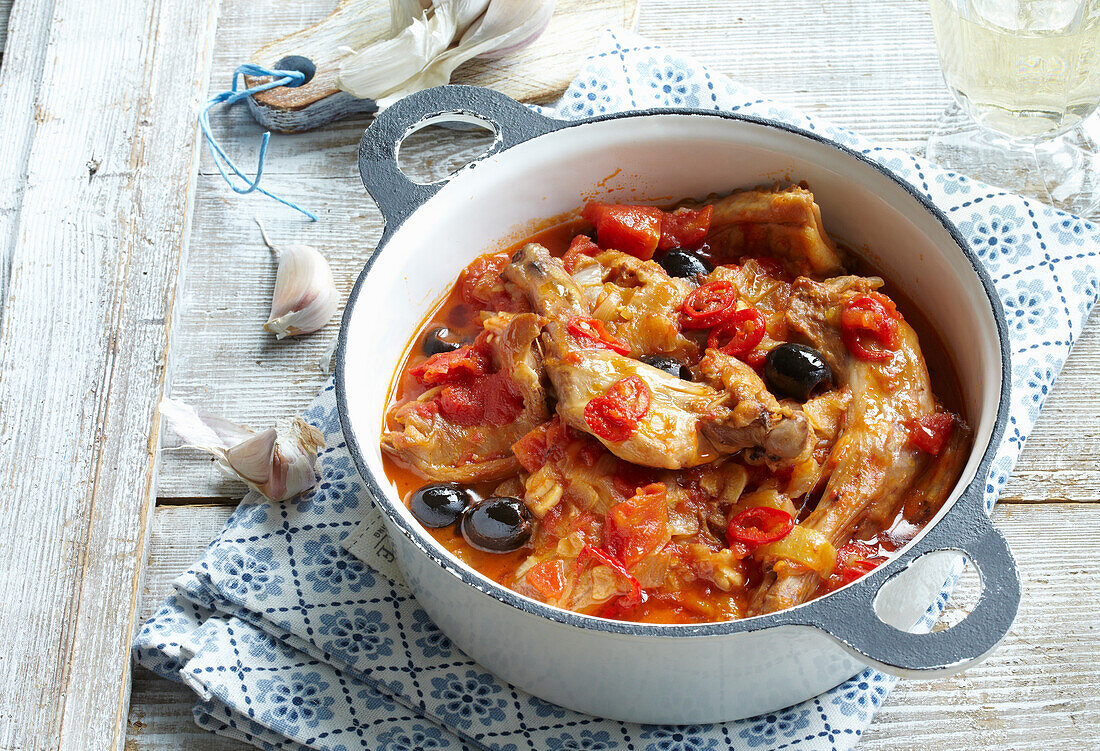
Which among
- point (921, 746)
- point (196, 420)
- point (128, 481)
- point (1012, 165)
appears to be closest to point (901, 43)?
point (1012, 165)

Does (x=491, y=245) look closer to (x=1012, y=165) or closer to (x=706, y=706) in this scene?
(x=706, y=706)

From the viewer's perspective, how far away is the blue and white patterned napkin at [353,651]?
2.58 m

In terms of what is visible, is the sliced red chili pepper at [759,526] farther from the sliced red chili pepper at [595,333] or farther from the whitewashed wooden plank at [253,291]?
the whitewashed wooden plank at [253,291]

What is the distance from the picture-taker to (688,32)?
13.7 ft

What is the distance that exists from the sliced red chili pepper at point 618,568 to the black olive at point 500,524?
0.17 m

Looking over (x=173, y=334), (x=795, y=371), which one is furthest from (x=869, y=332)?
(x=173, y=334)

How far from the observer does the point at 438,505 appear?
2.62 meters

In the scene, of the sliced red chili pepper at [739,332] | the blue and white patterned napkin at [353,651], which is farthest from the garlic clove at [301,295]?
the sliced red chili pepper at [739,332]

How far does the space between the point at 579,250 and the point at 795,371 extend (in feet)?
2.55

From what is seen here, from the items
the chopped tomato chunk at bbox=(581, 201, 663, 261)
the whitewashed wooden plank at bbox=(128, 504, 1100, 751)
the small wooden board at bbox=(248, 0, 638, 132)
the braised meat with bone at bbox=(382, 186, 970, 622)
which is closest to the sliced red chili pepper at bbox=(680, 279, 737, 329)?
the braised meat with bone at bbox=(382, 186, 970, 622)

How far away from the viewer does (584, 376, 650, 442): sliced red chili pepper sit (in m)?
2.41

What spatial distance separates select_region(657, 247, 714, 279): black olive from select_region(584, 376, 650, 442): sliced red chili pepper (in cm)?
59

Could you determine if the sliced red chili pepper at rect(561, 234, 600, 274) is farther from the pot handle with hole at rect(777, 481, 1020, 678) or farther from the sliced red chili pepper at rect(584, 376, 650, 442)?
the pot handle with hole at rect(777, 481, 1020, 678)

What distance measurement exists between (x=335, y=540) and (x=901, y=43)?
2.86 meters
